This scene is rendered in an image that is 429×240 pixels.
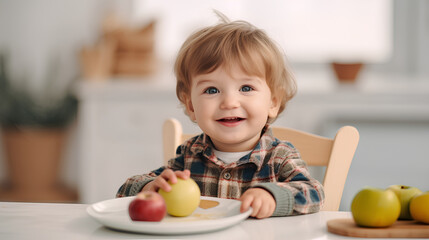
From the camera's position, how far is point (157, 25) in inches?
124

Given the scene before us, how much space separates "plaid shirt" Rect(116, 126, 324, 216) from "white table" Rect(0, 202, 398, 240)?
11 cm

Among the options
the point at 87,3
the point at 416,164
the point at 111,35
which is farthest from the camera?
the point at 87,3

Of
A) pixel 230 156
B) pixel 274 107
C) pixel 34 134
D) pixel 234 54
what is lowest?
pixel 34 134

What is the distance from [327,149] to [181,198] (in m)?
0.56

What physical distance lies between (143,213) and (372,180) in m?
2.17

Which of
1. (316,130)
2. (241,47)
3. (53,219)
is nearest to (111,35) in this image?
(316,130)

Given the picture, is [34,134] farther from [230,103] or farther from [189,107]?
[230,103]

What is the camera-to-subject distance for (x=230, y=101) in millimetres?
1094

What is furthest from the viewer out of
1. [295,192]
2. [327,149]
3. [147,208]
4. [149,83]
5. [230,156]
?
[149,83]

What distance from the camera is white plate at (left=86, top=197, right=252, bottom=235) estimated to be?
786 millimetres

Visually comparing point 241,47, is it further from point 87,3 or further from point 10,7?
point 10,7

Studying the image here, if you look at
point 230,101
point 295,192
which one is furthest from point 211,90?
point 295,192

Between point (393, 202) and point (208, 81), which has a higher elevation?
point (208, 81)

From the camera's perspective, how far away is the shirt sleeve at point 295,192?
95cm
